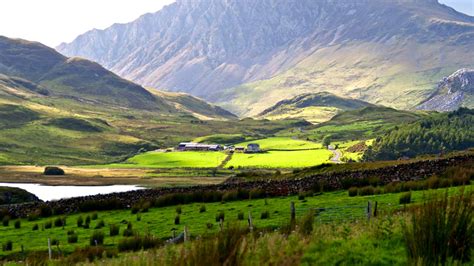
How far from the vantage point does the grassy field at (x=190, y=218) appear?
26.4 m

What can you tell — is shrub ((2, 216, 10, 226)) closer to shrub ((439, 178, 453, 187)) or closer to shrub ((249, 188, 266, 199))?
shrub ((249, 188, 266, 199))

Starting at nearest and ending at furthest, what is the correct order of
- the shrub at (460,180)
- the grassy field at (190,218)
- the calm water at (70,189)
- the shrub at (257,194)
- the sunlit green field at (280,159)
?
the grassy field at (190,218) → the shrub at (460,180) → the shrub at (257,194) → the calm water at (70,189) → the sunlit green field at (280,159)

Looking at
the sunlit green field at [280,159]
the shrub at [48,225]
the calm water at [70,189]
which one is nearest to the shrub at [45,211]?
the shrub at [48,225]

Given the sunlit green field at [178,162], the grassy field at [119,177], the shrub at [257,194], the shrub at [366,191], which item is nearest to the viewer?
the shrub at [366,191]

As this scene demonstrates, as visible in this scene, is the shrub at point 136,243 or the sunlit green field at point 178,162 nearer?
the shrub at point 136,243

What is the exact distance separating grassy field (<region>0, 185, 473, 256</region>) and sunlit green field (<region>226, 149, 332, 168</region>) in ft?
390

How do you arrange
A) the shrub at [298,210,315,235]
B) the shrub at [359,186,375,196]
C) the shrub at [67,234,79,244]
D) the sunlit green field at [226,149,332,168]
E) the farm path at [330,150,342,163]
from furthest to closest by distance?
the sunlit green field at [226,149,332,168]
the farm path at [330,150,342,163]
the shrub at [359,186,375,196]
the shrub at [67,234,79,244]
the shrub at [298,210,315,235]

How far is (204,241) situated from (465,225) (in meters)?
5.82

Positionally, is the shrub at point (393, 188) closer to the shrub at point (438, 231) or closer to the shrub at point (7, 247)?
the shrub at point (7, 247)

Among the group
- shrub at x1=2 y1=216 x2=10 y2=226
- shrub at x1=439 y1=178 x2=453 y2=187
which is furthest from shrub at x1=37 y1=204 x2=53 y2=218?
shrub at x1=439 y1=178 x2=453 y2=187

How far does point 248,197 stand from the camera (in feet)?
149

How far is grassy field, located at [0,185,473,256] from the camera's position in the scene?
26422 mm

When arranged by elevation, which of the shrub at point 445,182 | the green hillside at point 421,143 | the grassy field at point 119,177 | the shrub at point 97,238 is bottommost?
the shrub at point 97,238

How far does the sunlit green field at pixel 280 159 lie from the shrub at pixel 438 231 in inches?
5759
